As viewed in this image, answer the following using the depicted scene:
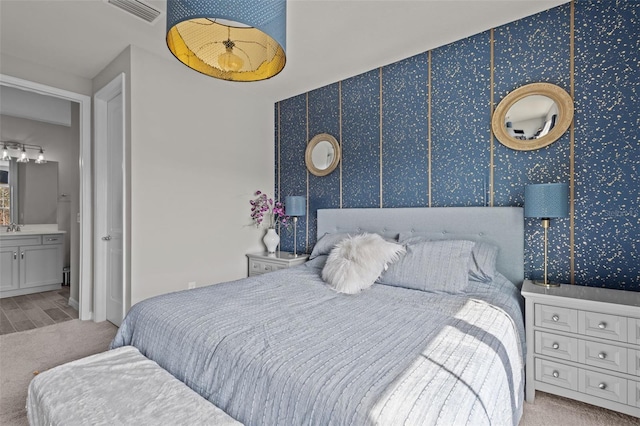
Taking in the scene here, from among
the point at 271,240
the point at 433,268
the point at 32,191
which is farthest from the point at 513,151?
the point at 32,191

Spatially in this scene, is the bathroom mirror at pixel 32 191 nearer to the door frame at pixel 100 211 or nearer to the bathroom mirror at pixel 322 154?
the door frame at pixel 100 211

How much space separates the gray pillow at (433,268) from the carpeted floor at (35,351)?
94.4 inches

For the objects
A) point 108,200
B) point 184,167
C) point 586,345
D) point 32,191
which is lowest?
point 586,345

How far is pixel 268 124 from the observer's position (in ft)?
13.3

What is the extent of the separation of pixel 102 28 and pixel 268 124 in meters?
1.94

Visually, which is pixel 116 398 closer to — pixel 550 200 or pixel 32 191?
pixel 550 200

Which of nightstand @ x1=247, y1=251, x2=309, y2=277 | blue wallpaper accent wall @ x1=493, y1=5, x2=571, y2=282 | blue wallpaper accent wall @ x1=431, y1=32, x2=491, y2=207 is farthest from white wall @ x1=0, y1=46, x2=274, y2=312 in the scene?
blue wallpaper accent wall @ x1=493, y1=5, x2=571, y2=282

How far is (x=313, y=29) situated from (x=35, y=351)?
11.6 ft

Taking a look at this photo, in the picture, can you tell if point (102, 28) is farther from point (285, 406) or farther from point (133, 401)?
point (285, 406)

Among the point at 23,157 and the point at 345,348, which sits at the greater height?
the point at 23,157

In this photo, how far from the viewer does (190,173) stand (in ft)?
10.4

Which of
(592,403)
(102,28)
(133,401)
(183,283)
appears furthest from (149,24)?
(592,403)

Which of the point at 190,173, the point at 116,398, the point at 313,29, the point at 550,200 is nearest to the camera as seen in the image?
the point at 116,398

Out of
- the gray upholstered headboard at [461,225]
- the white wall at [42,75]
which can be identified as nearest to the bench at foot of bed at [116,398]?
the gray upholstered headboard at [461,225]
